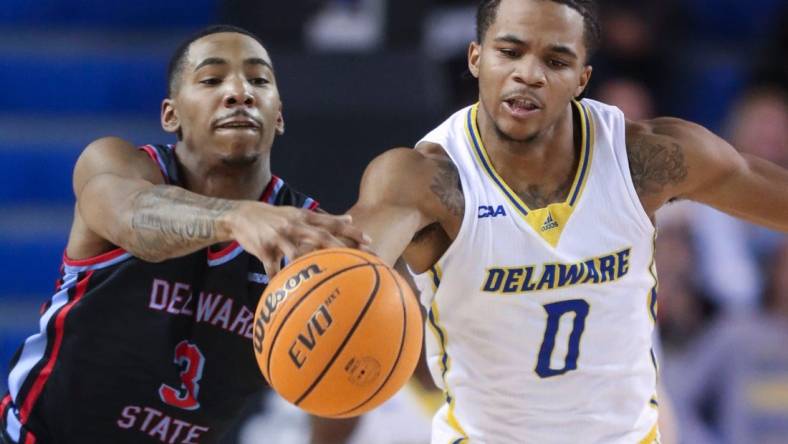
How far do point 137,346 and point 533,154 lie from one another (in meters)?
1.33

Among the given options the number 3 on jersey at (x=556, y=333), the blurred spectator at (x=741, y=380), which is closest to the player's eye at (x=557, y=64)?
the number 3 on jersey at (x=556, y=333)

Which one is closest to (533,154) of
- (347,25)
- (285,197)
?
(285,197)

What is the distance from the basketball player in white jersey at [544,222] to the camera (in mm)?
4230

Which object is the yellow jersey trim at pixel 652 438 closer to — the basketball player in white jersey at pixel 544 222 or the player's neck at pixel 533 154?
the basketball player in white jersey at pixel 544 222

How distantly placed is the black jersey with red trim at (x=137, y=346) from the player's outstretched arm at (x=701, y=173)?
122 centimetres

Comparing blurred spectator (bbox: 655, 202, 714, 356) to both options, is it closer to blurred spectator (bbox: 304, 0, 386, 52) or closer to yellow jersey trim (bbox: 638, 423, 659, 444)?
blurred spectator (bbox: 304, 0, 386, 52)

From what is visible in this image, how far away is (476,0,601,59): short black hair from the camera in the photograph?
4316 mm

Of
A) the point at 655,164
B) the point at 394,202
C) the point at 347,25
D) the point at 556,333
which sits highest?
the point at 347,25

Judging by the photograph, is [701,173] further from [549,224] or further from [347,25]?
[347,25]

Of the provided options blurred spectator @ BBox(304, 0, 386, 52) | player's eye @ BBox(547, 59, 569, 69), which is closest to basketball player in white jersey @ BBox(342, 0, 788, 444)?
player's eye @ BBox(547, 59, 569, 69)

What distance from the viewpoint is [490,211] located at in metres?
4.26

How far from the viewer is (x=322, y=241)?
358 cm

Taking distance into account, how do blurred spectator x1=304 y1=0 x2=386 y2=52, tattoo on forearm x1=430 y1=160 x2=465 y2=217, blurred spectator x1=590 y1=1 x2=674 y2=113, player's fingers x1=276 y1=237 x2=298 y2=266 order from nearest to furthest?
player's fingers x1=276 y1=237 x2=298 y2=266 < tattoo on forearm x1=430 y1=160 x2=465 y2=217 < blurred spectator x1=304 y1=0 x2=386 y2=52 < blurred spectator x1=590 y1=1 x2=674 y2=113

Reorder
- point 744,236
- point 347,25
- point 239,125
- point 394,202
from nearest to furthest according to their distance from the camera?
1. point 394,202
2. point 239,125
3. point 744,236
4. point 347,25
